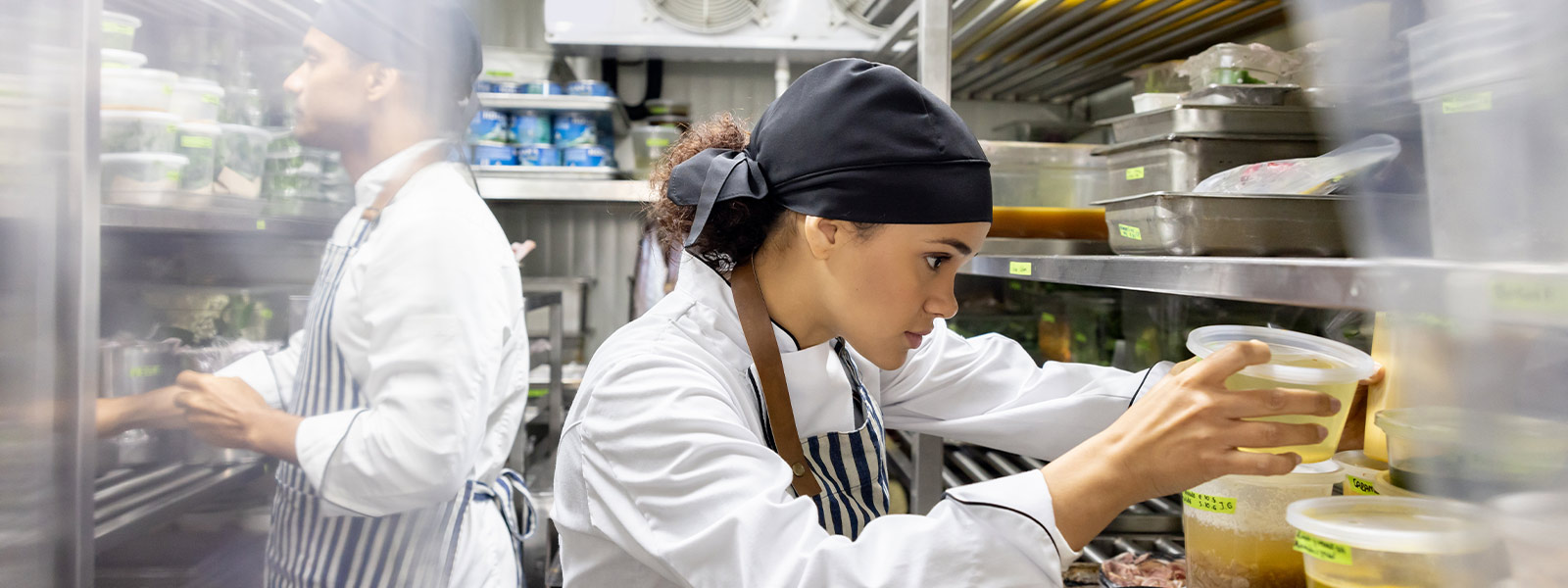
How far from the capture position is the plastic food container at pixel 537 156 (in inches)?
116

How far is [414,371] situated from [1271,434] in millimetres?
1249

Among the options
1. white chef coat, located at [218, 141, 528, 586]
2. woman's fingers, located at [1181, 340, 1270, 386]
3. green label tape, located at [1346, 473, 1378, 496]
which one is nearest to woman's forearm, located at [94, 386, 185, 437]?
white chef coat, located at [218, 141, 528, 586]

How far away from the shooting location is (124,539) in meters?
1.02

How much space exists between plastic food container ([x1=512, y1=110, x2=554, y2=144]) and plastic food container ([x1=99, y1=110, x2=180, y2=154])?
6.44 ft

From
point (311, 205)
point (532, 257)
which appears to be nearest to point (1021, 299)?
point (311, 205)

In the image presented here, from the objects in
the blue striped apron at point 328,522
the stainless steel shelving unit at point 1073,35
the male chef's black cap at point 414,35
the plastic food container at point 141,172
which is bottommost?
the blue striped apron at point 328,522

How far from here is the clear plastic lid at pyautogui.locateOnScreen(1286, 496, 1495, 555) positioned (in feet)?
1.69

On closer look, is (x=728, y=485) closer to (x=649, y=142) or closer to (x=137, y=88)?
(x=137, y=88)

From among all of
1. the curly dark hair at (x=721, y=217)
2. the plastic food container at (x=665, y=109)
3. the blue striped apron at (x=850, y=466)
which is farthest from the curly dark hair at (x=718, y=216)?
the plastic food container at (x=665, y=109)

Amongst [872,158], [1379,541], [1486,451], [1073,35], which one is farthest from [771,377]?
[1073,35]

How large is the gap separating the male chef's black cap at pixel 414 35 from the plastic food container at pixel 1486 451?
1.44m

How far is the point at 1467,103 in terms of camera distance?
495 mm

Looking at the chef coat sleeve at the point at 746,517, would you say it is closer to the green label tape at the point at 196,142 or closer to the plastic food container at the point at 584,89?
the green label tape at the point at 196,142

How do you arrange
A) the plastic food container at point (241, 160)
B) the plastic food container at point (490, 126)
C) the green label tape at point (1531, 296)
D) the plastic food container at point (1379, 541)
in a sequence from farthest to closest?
the plastic food container at point (490, 126) → the plastic food container at point (241, 160) → the plastic food container at point (1379, 541) → the green label tape at point (1531, 296)
